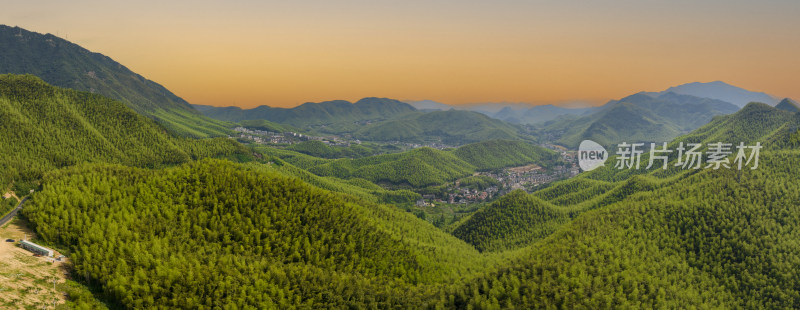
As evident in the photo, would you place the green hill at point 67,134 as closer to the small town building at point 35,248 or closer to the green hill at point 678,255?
the small town building at point 35,248

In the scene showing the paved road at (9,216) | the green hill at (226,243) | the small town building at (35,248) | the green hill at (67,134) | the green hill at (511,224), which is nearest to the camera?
the small town building at (35,248)

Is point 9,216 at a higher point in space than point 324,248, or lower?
higher

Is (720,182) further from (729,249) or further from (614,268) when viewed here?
(614,268)

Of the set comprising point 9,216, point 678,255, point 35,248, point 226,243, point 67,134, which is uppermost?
point 67,134

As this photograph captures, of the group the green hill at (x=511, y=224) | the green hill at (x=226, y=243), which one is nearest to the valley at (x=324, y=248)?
the green hill at (x=226, y=243)

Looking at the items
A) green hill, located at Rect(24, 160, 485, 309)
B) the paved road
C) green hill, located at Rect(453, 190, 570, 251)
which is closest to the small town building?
green hill, located at Rect(24, 160, 485, 309)

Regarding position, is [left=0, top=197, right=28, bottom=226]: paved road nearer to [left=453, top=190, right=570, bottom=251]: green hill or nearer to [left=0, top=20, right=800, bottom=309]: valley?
[left=0, top=20, right=800, bottom=309]: valley

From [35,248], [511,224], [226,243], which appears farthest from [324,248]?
[511,224]

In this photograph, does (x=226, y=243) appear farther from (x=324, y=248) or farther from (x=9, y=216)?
(x=9, y=216)

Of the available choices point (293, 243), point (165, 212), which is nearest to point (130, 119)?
point (165, 212)
